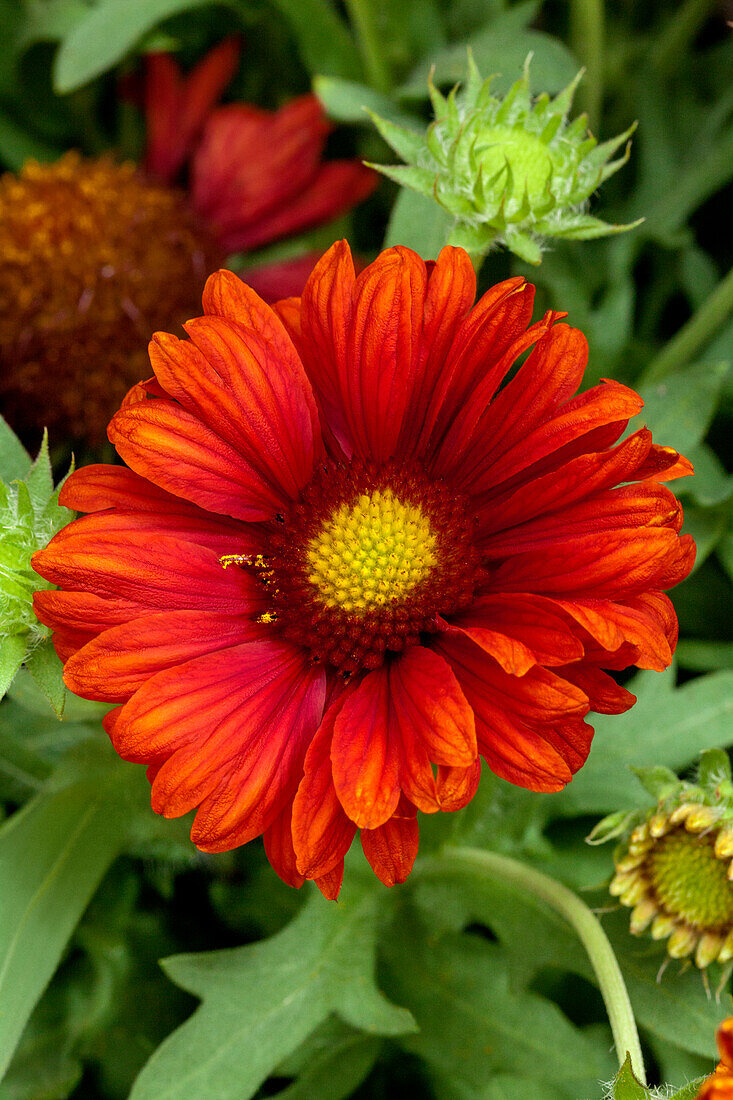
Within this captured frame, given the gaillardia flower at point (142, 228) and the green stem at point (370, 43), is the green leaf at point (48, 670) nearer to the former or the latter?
the gaillardia flower at point (142, 228)

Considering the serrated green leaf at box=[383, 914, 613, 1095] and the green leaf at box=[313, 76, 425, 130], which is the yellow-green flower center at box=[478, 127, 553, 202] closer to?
the green leaf at box=[313, 76, 425, 130]

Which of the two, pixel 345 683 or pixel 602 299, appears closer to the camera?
pixel 345 683

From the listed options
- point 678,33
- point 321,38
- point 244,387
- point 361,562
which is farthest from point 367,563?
point 678,33

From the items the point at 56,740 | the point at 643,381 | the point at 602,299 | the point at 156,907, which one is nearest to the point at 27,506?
the point at 56,740

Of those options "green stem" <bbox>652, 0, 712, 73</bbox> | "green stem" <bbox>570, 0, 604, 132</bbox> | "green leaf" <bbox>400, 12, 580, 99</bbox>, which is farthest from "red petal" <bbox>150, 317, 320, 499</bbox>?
"green stem" <bbox>652, 0, 712, 73</bbox>

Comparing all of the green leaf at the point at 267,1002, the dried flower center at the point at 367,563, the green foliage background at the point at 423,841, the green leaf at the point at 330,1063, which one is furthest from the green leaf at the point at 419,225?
the green leaf at the point at 330,1063

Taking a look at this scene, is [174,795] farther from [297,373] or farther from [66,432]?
[66,432]
